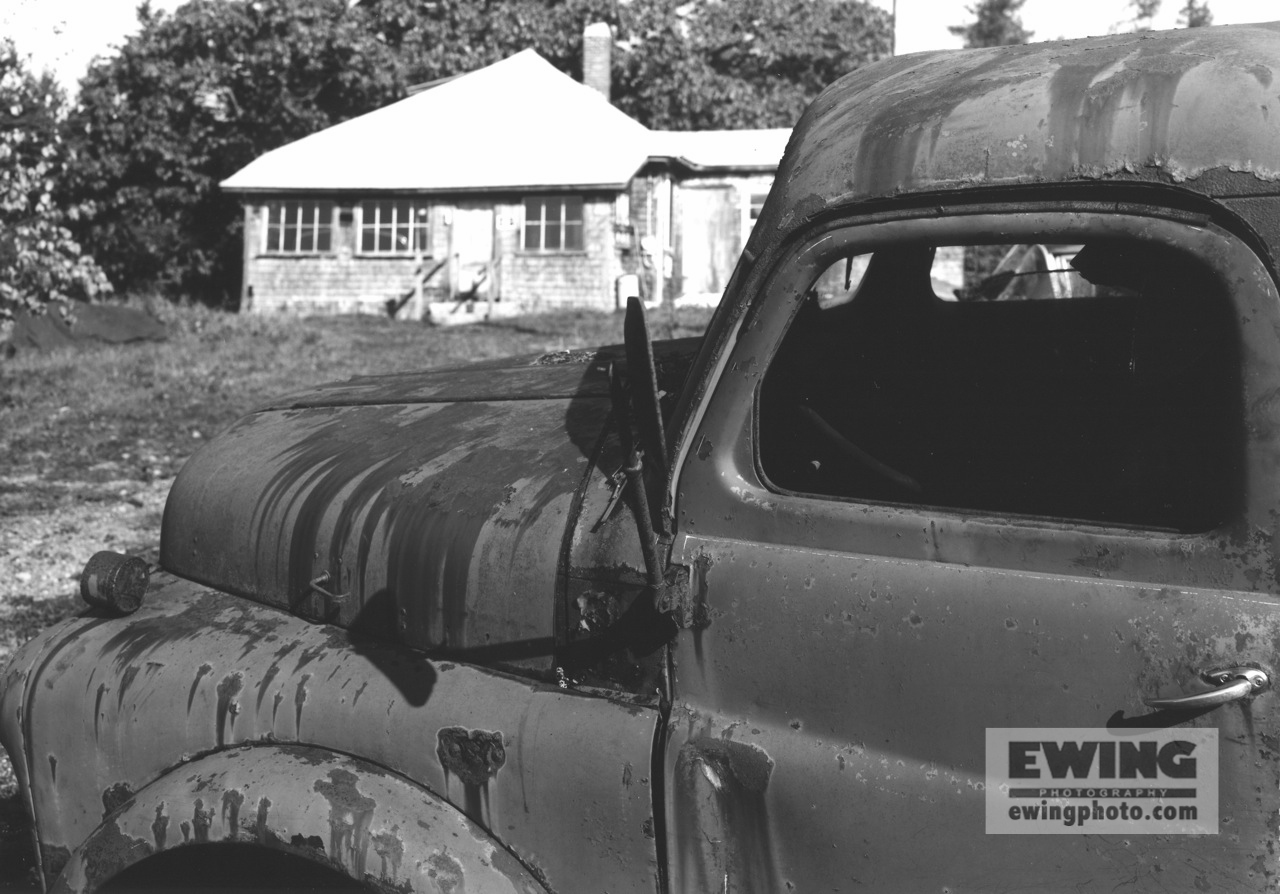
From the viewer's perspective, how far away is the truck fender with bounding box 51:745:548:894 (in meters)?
1.89

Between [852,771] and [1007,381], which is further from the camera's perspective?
[1007,381]

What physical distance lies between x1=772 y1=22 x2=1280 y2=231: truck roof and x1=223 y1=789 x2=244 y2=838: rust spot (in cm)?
124

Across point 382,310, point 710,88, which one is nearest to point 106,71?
point 382,310

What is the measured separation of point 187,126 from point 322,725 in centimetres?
2454

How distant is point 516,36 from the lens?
29016 millimetres

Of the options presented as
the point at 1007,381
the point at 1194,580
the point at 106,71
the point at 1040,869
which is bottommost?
the point at 1040,869

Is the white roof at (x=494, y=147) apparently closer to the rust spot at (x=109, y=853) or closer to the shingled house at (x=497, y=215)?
the shingled house at (x=497, y=215)

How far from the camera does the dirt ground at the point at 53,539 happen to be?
5219 mm

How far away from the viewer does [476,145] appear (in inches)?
892

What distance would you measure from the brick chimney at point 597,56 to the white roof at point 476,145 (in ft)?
6.91

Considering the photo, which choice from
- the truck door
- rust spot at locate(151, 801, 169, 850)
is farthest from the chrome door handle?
rust spot at locate(151, 801, 169, 850)

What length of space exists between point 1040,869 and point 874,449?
2.55ft

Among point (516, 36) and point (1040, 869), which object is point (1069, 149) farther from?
point (516, 36)

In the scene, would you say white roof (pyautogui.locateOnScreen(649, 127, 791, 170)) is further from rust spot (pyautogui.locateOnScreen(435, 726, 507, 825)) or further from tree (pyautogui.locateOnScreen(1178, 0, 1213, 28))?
tree (pyautogui.locateOnScreen(1178, 0, 1213, 28))
